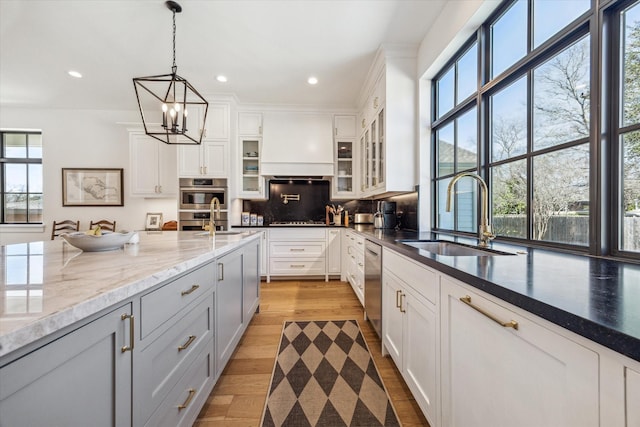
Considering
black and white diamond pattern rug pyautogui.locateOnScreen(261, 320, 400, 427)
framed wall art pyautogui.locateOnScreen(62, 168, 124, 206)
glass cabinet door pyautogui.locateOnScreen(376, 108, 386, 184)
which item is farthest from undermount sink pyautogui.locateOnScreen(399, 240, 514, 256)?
framed wall art pyautogui.locateOnScreen(62, 168, 124, 206)

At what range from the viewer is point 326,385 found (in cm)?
Result: 158

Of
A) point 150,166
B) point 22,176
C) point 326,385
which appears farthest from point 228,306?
point 22,176

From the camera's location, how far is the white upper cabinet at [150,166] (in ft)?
13.2

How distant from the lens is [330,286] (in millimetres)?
3631

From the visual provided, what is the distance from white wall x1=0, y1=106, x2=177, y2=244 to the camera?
4211mm

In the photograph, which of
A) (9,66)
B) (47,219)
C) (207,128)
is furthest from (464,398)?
(47,219)

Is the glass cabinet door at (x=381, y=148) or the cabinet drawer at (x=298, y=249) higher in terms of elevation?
the glass cabinet door at (x=381, y=148)

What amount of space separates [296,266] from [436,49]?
315 cm

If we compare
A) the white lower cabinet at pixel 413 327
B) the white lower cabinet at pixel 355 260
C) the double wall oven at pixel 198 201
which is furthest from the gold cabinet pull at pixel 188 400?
the double wall oven at pixel 198 201

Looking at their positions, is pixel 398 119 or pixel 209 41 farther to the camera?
pixel 398 119

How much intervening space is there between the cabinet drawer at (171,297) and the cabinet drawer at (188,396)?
1.04 ft

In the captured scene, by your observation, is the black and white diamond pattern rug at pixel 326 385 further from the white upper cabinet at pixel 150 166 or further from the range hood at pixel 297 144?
the white upper cabinet at pixel 150 166

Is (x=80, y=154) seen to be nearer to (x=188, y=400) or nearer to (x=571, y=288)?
(x=188, y=400)

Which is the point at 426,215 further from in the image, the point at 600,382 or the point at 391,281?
the point at 600,382
